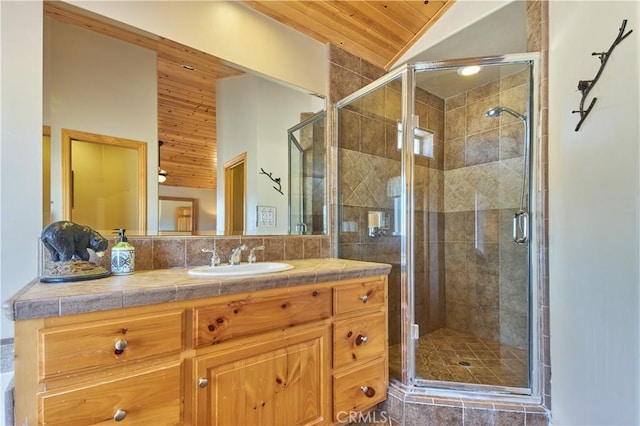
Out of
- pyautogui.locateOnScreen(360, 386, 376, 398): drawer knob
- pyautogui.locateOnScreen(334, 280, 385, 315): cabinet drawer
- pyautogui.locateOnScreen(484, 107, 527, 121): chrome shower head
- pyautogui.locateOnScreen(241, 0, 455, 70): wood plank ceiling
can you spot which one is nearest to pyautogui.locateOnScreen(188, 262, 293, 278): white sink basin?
pyautogui.locateOnScreen(334, 280, 385, 315): cabinet drawer

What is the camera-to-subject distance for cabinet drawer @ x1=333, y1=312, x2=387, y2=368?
4.83ft

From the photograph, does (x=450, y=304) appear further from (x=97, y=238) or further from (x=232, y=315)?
(x=97, y=238)

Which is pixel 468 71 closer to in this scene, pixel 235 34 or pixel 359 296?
pixel 235 34

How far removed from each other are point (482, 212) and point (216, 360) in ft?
8.32

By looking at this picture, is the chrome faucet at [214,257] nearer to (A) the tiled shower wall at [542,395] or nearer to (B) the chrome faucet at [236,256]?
(B) the chrome faucet at [236,256]

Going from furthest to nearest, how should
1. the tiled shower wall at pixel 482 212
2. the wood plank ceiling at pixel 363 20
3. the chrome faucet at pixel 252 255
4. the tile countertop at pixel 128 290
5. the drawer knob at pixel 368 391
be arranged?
the tiled shower wall at pixel 482 212, the wood plank ceiling at pixel 363 20, the chrome faucet at pixel 252 255, the drawer knob at pixel 368 391, the tile countertop at pixel 128 290

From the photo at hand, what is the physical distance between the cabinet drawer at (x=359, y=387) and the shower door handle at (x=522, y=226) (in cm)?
116

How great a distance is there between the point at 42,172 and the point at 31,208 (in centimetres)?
16

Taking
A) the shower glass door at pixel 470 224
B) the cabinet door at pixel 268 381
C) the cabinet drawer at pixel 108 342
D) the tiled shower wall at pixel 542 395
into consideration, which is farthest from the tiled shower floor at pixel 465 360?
the cabinet drawer at pixel 108 342

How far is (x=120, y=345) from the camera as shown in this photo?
925 millimetres

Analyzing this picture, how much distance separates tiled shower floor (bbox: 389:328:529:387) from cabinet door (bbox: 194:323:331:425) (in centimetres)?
66

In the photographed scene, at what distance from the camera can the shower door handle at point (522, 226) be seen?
1741 mm

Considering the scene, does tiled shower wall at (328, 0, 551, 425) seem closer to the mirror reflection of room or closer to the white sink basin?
the white sink basin

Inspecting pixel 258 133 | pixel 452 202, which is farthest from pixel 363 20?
pixel 452 202
